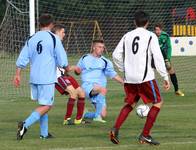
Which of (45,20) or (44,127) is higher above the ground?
(45,20)

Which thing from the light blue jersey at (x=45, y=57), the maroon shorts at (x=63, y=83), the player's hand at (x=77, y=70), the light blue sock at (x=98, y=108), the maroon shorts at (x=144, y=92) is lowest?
the light blue sock at (x=98, y=108)

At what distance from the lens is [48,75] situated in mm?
10719

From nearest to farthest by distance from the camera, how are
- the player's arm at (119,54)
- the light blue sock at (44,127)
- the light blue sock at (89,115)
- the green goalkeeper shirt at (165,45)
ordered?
the player's arm at (119,54) < the light blue sock at (44,127) < the light blue sock at (89,115) < the green goalkeeper shirt at (165,45)

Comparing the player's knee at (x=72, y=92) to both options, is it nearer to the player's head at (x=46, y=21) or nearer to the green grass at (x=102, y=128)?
the green grass at (x=102, y=128)

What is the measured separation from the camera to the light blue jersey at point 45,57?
10.7 m

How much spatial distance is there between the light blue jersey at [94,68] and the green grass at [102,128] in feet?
2.95

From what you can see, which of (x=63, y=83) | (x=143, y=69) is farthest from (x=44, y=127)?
(x=63, y=83)

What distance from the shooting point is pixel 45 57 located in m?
10.7

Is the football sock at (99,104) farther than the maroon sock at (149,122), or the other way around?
the football sock at (99,104)

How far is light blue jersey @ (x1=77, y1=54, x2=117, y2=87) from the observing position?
44.7 ft

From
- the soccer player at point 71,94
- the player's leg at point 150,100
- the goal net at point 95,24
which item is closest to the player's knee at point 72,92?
the soccer player at point 71,94

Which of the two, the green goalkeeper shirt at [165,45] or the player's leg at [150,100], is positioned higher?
the green goalkeeper shirt at [165,45]

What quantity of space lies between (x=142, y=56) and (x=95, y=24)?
2390 cm

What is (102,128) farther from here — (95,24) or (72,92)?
(95,24)
